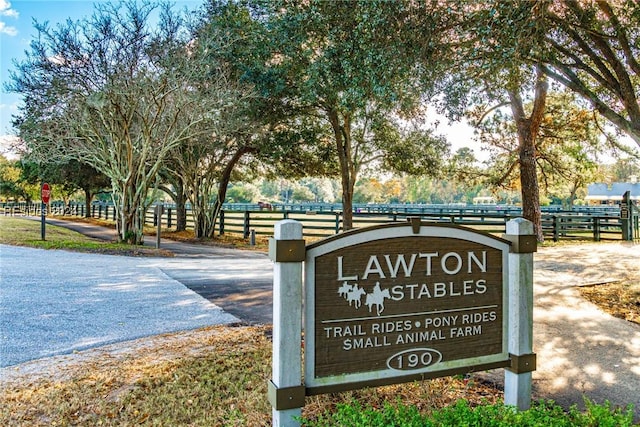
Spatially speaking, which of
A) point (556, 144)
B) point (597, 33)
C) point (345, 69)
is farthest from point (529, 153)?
point (345, 69)

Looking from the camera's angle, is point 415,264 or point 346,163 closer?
point 415,264

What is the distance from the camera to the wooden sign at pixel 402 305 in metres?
2.43

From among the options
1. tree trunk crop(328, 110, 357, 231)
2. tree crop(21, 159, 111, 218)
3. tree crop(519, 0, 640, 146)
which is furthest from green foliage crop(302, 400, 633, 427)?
tree crop(21, 159, 111, 218)

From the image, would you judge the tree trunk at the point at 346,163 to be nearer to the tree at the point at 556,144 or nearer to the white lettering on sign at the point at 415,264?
the tree at the point at 556,144

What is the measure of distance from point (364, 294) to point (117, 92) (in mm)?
9866

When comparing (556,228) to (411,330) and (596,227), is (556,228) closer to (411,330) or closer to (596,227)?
(596,227)

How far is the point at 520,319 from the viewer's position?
9.30 feet

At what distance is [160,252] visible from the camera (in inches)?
436

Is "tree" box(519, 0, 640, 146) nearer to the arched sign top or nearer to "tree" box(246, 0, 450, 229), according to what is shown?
"tree" box(246, 0, 450, 229)

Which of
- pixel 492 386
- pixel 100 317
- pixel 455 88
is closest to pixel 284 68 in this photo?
pixel 455 88

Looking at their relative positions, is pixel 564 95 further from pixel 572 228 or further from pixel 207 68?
pixel 207 68

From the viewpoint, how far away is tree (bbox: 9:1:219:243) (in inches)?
411

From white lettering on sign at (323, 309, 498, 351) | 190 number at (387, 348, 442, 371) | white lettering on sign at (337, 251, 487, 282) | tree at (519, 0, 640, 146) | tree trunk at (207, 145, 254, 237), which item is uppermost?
tree at (519, 0, 640, 146)

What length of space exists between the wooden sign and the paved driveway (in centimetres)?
267
